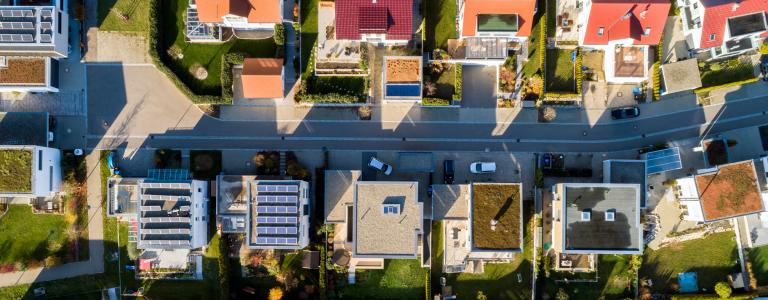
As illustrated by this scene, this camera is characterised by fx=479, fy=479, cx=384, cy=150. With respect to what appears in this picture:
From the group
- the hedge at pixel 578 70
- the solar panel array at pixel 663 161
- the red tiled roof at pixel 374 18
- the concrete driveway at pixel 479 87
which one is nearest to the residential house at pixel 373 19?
the red tiled roof at pixel 374 18

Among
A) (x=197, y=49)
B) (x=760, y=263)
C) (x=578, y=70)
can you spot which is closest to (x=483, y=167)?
(x=578, y=70)

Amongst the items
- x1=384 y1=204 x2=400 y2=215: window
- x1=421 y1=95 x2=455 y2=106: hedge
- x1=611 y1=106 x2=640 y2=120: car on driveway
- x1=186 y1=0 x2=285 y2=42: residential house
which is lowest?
x1=384 y1=204 x2=400 y2=215: window

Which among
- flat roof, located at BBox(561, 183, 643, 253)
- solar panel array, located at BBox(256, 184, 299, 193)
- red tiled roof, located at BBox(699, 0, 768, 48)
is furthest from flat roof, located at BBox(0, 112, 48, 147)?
red tiled roof, located at BBox(699, 0, 768, 48)

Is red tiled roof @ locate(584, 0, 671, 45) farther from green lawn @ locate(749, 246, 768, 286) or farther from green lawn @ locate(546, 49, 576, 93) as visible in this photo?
green lawn @ locate(749, 246, 768, 286)

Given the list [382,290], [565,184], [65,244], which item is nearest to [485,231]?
[565,184]

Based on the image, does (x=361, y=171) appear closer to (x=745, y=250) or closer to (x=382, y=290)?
(x=382, y=290)

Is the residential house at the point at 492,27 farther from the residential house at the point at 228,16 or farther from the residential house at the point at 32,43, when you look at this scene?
the residential house at the point at 32,43
